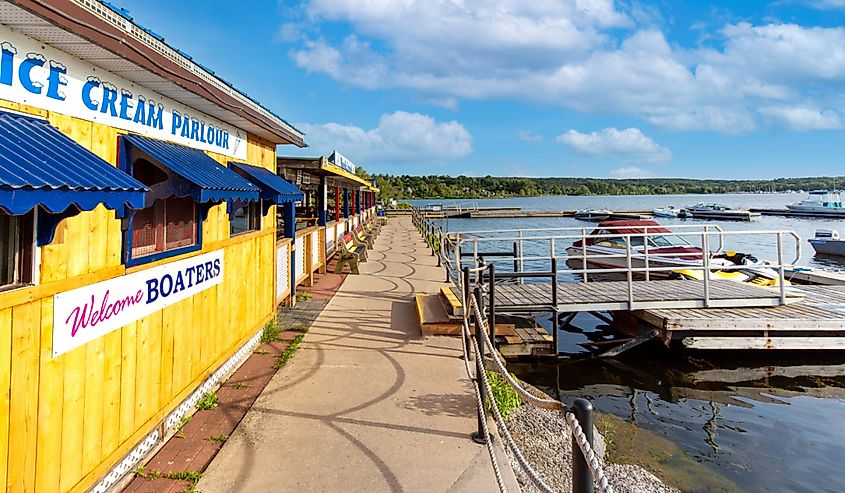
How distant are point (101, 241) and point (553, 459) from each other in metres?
4.26

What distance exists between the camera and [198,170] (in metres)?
4.28

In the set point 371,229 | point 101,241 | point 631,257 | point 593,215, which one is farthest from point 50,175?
point 593,215

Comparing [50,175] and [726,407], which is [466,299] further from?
[50,175]

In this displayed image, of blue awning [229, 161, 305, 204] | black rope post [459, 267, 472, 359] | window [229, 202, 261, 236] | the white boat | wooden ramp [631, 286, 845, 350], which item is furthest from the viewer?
the white boat

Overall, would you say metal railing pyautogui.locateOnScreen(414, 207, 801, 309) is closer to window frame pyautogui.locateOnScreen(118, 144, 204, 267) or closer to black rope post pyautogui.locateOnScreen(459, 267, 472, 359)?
black rope post pyautogui.locateOnScreen(459, 267, 472, 359)

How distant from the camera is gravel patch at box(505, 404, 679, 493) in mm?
4477

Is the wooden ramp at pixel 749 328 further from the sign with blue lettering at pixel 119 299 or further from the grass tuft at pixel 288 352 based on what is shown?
the sign with blue lettering at pixel 119 299

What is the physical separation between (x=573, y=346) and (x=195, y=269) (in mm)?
8106

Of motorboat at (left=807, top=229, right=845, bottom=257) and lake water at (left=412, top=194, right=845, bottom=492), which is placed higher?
motorboat at (left=807, top=229, right=845, bottom=257)

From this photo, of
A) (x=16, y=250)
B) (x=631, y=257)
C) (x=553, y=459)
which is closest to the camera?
(x=16, y=250)

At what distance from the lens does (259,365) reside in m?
6.25

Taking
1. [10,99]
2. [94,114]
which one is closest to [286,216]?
[94,114]

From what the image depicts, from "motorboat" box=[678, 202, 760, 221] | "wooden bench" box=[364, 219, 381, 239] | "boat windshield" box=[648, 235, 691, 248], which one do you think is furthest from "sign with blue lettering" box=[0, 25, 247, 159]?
"motorboat" box=[678, 202, 760, 221]

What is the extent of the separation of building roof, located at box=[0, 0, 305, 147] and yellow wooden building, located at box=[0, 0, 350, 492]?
0.01m
